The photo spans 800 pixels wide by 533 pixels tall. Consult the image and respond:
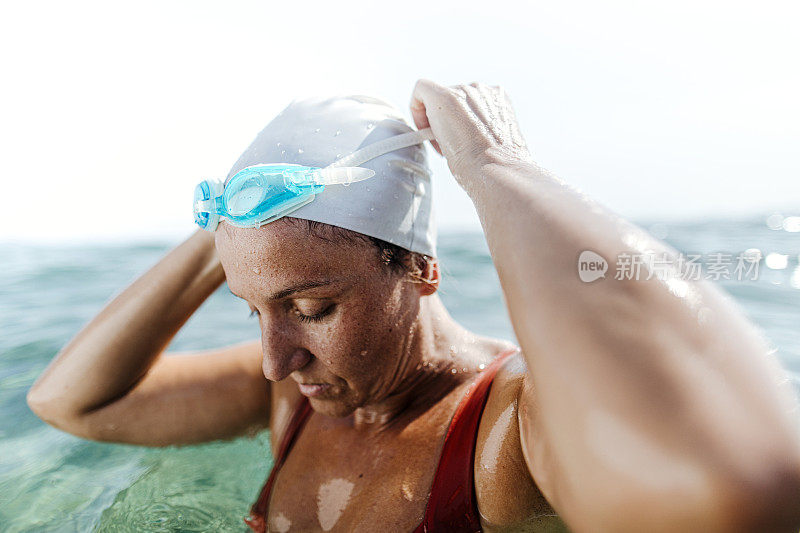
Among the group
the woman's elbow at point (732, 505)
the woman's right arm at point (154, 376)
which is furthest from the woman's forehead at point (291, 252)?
the woman's elbow at point (732, 505)

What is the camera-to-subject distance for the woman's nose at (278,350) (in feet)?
5.58

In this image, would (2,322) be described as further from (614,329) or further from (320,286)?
(614,329)

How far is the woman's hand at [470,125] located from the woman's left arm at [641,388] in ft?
1.05

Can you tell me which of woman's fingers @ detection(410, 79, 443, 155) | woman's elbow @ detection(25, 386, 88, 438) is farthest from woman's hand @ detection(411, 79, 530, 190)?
woman's elbow @ detection(25, 386, 88, 438)

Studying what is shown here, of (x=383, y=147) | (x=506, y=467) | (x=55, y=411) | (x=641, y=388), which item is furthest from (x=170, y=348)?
(x=641, y=388)

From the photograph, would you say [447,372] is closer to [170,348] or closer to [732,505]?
[732,505]

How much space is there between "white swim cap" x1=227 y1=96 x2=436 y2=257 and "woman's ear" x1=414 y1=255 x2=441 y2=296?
0.13ft

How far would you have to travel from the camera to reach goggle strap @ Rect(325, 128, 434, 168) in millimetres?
1754

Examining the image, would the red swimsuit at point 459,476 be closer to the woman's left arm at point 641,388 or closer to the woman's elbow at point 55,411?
the woman's left arm at point 641,388

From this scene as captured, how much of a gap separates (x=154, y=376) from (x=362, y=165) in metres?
1.44

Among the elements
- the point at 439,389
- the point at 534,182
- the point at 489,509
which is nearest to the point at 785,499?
the point at 534,182

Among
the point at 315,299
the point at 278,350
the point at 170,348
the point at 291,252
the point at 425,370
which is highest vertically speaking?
the point at 291,252

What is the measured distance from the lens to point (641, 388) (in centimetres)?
90

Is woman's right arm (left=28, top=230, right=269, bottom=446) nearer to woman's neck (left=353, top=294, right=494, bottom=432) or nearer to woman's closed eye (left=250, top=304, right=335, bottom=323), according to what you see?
woman's neck (left=353, top=294, right=494, bottom=432)
